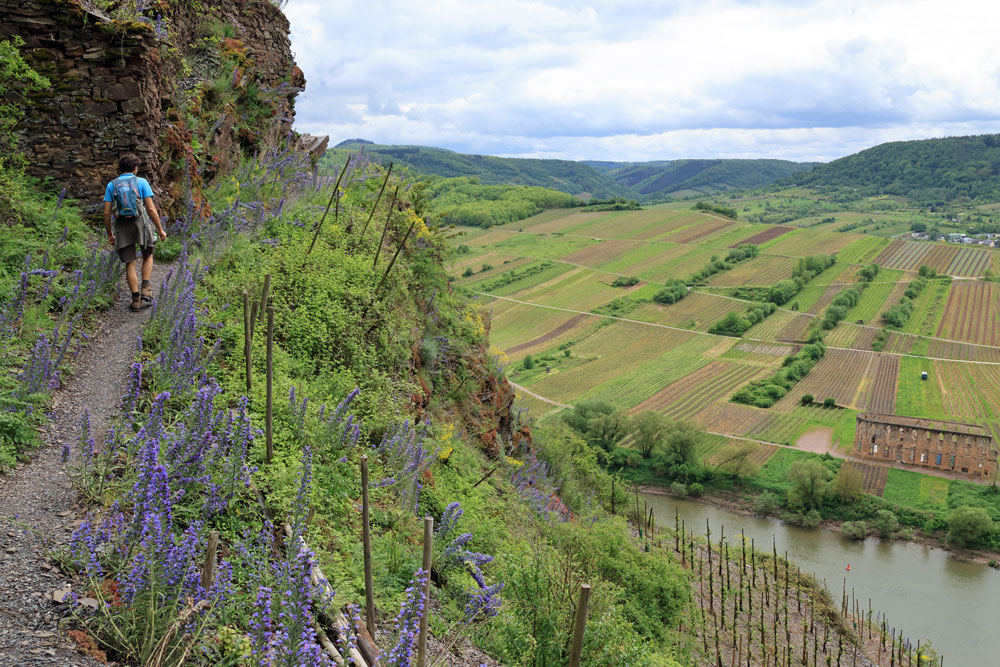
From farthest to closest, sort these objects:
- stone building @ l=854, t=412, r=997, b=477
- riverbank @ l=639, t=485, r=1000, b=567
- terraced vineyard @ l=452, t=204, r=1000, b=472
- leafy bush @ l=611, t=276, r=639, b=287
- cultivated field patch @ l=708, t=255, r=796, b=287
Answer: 1. cultivated field patch @ l=708, t=255, r=796, b=287
2. leafy bush @ l=611, t=276, r=639, b=287
3. terraced vineyard @ l=452, t=204, r=1000, b=472
4. stone building @ l=854, t=412, r=997, b=477
5. riverbank @ l=639, t=485, r=1000, b=567

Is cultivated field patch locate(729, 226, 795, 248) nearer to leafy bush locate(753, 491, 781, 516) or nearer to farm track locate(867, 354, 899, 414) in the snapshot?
farm track locate(867, 354, 899, 414)

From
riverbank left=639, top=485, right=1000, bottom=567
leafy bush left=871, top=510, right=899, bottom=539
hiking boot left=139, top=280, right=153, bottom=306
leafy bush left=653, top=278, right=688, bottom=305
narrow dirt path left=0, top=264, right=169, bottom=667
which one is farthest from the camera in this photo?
leafy bush left=653, top=278, right=688, bottom=305

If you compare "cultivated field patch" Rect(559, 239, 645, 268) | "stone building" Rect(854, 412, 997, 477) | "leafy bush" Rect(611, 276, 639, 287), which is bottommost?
"stone building" Rect(854, 412, 997, 477)

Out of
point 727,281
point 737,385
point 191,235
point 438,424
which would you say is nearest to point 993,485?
point 737,385

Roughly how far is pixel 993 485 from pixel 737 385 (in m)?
26.5

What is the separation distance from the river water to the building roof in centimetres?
1615

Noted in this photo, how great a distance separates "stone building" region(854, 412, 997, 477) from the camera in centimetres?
6153

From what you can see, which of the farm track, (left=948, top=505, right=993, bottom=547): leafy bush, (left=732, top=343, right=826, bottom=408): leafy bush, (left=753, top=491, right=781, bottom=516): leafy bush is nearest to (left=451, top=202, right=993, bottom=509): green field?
the farm track

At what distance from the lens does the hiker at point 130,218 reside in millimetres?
7645

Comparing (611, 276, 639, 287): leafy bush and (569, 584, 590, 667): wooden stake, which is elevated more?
(569, 584, 590, 667): wooden stake

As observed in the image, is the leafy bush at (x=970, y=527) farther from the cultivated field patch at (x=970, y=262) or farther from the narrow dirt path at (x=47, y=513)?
the cultivated field patch at (x=970, y=262)

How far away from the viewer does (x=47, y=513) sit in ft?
14.5

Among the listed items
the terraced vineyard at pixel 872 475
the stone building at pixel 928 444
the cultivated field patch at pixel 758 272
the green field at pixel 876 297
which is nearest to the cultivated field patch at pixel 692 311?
the cultivated field patch at pixel 758 272

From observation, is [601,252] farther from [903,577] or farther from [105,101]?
[105,101]
